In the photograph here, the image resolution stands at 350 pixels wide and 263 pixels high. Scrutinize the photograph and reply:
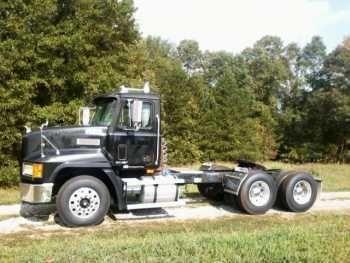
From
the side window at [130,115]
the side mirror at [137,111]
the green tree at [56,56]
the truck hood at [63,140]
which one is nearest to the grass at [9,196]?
the green tree at [56,56]

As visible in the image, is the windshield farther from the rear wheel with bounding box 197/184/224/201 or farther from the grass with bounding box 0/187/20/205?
the grass with bounding box 0/187/20/205

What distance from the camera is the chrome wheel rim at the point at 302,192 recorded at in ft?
39.6

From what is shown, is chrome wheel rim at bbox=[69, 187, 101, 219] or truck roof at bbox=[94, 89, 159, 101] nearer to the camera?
chrome wheel rim at bbox=[69, 187, 101, 219]

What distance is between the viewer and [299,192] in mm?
12148

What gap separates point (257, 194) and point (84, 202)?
4.04 metres

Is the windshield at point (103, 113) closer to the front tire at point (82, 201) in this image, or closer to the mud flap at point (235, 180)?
A: the front tire at point (82, 201)

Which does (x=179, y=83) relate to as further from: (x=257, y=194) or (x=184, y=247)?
(x=184, y=247)

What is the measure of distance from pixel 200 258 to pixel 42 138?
4.76 metres

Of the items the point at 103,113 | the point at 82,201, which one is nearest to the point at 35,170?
the point at 82,201

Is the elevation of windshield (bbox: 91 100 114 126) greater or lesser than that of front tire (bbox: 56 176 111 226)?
greater

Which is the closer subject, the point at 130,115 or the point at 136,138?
the point at 130,115

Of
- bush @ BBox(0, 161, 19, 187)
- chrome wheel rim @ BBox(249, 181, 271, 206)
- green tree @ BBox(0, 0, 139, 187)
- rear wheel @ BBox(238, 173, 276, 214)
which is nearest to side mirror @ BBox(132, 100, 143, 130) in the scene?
rear wheel @ BBox(238, 173, 276, 214)

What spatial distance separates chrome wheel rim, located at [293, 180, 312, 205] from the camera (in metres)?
12.1

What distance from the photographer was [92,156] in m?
10.3
